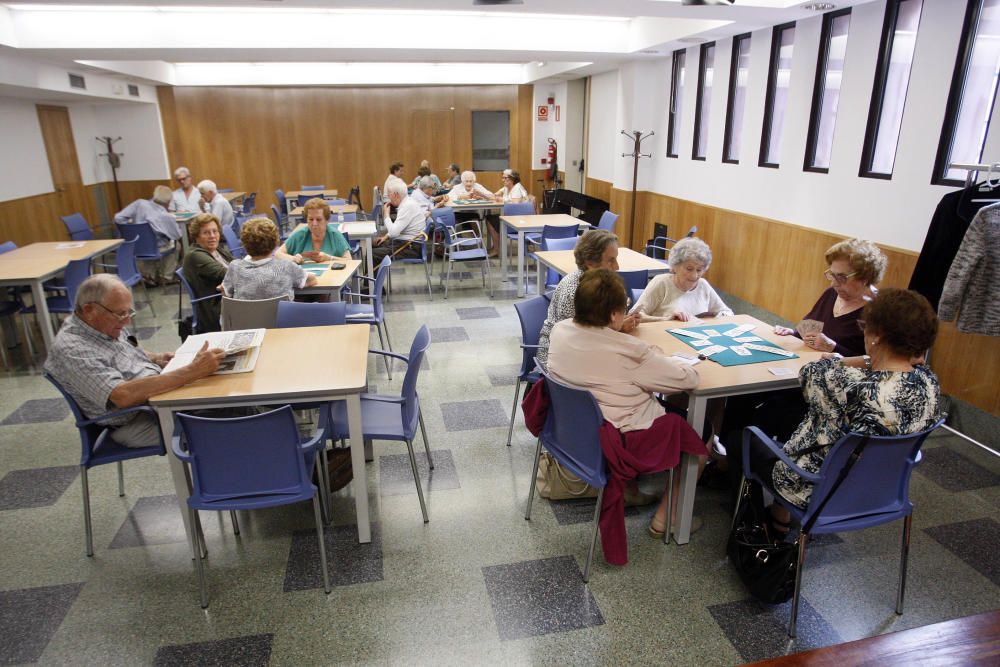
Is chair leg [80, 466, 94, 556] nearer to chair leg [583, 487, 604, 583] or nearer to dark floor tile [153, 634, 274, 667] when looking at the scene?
dark floor tile [153, 634, 274, 667]

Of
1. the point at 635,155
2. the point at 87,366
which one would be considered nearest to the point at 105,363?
the point at 87,366

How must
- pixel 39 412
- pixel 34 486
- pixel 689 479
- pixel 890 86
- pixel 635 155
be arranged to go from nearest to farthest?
pixel 689 479 → pixel 34 486 → pixel 39 412 → pixel 890 86 → pixel 635 155

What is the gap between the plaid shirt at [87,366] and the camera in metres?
2.49

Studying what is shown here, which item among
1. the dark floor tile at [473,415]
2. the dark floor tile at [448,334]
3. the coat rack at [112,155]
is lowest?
the dark floor tile at [473,415]

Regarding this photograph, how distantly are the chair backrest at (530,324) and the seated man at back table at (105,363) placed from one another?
5.34 ft

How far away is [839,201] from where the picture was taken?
5363 millimetres

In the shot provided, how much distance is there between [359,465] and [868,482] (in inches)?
81.2

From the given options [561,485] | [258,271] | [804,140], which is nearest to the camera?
[561,485]

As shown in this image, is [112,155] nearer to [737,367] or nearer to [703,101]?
[703,101]

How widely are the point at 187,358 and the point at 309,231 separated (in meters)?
2.68

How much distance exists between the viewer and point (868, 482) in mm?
2215

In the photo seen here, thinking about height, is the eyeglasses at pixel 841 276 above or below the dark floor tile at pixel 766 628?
above

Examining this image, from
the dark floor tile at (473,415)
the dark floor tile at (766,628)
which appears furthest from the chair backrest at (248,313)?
the dark floor tile at (766,628)

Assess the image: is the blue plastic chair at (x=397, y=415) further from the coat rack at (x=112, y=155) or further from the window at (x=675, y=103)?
the coat rack at (x=112, y=155)
